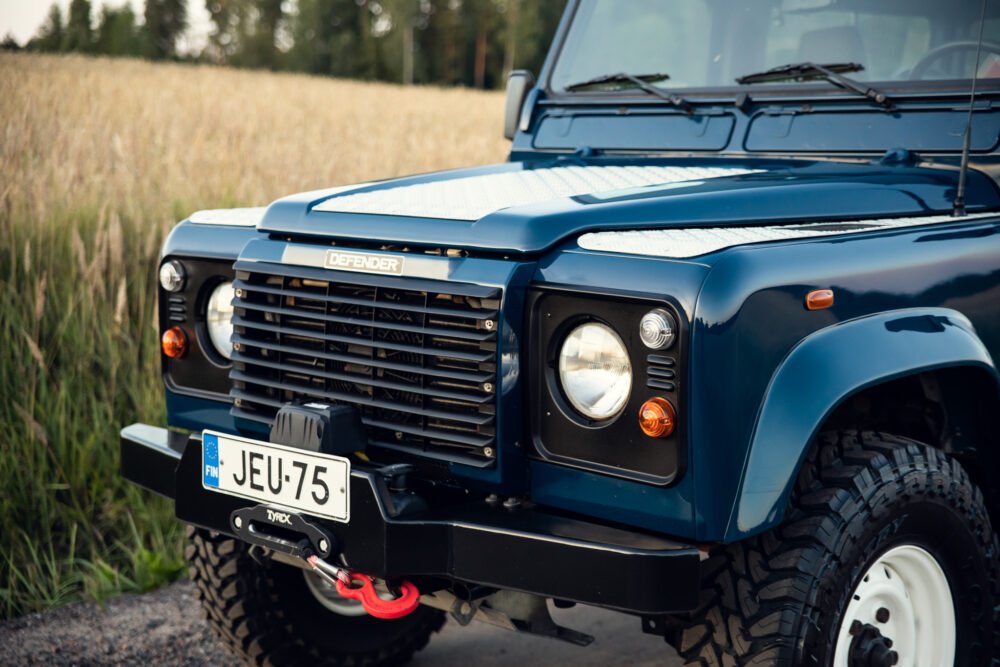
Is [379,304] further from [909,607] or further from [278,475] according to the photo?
[909,607]

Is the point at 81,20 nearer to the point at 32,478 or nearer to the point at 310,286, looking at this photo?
the point at 32,478

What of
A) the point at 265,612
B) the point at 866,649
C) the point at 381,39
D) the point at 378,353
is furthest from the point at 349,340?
the point at 381,39

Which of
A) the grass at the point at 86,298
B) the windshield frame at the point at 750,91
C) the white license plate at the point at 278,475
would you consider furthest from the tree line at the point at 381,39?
the white license plate at the point at 278,475

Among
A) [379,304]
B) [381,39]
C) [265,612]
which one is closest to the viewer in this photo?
[379,304]

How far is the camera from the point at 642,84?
143 inches

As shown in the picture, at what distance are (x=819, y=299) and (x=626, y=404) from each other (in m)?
0.46

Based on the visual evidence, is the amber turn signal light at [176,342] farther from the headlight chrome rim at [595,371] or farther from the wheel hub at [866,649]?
the wheel hub at [866,649]

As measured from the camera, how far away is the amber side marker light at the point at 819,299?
7.29 feet

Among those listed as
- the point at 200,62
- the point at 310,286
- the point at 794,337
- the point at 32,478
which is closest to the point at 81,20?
the point at 32,478

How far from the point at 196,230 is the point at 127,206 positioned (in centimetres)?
285

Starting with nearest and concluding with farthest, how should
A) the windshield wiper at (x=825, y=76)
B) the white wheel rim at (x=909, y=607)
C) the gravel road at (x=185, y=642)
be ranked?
the white wheel rim at (x=909, y=607) → the windshield wiper at (x=825, y=76) → the gravel road at (x=185, y=642)

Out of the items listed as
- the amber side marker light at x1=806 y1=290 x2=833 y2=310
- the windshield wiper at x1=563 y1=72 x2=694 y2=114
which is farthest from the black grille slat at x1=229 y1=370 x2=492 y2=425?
the windshield wiper at x1=563 y1=72 x2=694 y2=114

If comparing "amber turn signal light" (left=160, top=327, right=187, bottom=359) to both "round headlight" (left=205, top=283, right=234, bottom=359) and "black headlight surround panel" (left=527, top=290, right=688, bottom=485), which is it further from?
"black headlight surround panel" (left=527, top=290, right=688, bottom=485)

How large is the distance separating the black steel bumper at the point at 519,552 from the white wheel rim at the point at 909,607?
51cm
